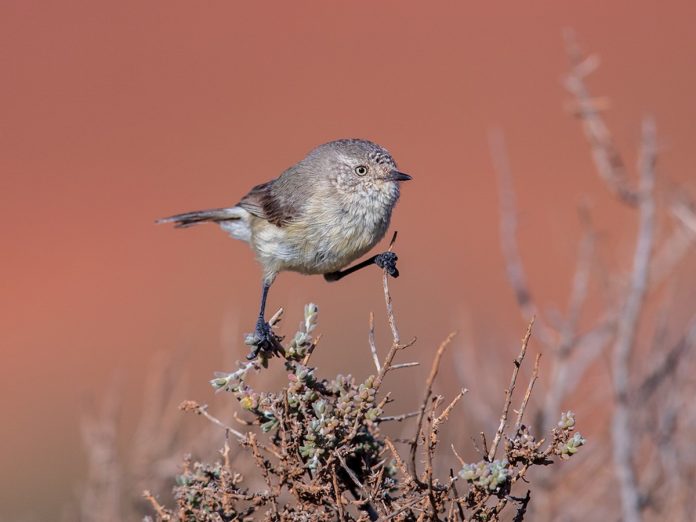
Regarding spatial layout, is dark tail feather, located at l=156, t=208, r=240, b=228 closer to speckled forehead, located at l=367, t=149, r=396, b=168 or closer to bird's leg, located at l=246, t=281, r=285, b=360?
speckled forehead, located at l=367, t=149, r=396, b=168

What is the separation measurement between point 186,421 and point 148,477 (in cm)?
90

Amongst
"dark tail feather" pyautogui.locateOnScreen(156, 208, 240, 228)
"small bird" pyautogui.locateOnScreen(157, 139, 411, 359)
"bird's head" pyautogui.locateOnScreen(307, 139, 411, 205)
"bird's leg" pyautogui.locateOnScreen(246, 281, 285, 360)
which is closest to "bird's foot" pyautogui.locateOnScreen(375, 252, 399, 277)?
"small bird" pyautogui.locateOnScreen(157, 139, 411, 359)

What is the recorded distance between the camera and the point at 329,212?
4.51 metres

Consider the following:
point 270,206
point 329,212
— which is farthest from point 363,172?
point 270,206

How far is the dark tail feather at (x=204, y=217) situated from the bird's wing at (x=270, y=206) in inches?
10.1

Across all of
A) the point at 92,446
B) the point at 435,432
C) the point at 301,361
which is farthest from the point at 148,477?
the point at 435,432

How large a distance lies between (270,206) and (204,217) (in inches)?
34.0

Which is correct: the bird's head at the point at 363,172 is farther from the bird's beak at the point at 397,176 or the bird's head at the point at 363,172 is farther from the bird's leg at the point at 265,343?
the bird's leg at the point at 265,343

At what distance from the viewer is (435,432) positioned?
2.51 meters

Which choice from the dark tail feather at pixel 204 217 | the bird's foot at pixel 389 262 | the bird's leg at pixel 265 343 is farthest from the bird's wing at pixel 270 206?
the bird's leg at pixel 265 343

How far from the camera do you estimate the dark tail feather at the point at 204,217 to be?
5.54 m

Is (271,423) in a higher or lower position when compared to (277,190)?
lower

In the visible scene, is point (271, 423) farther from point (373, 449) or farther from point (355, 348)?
point (355, 348)

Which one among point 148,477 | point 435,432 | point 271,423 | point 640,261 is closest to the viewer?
point 435,432
